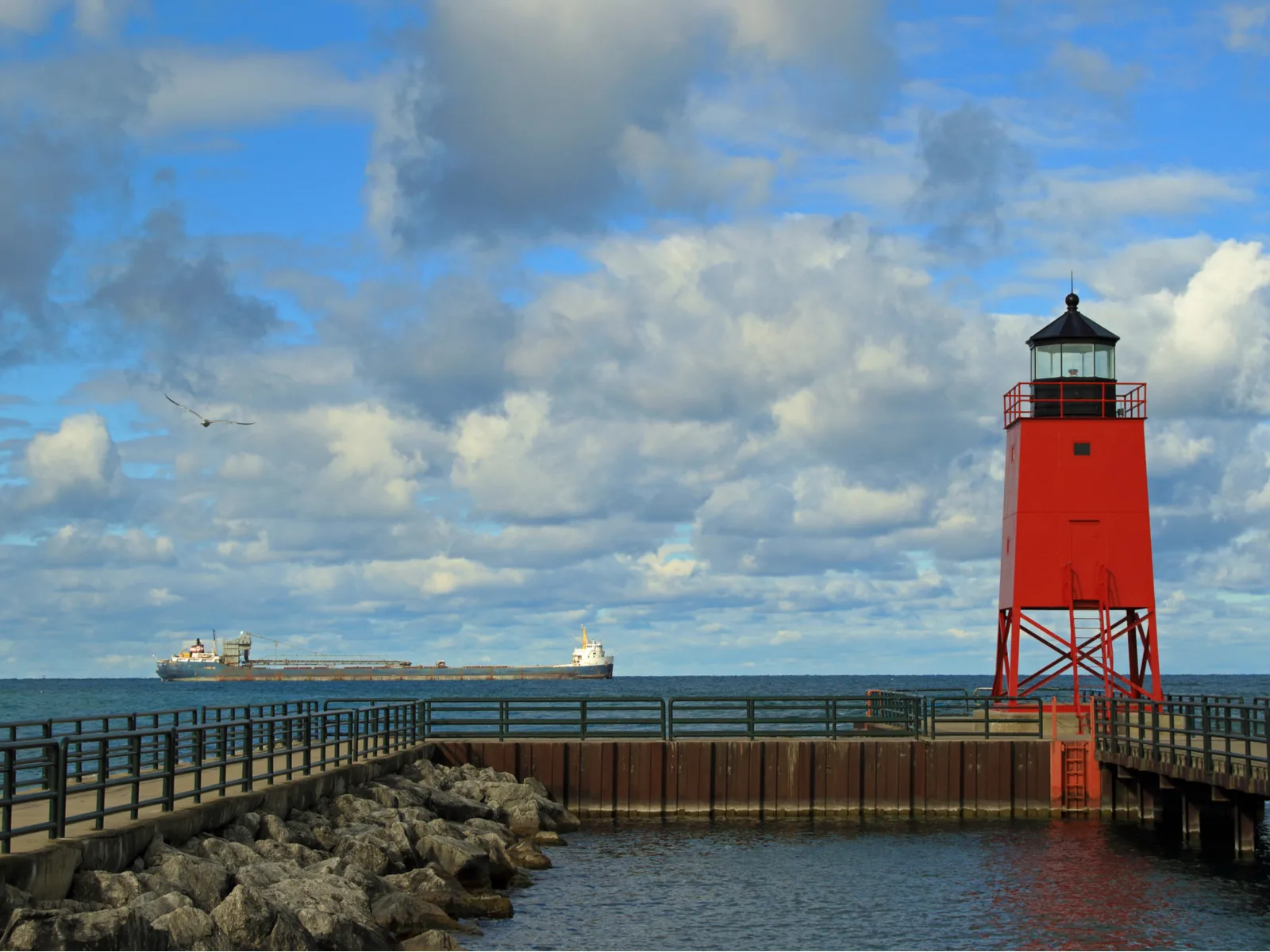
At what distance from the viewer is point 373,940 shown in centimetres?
1503

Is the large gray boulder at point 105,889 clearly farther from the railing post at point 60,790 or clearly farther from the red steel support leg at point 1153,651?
the red steel support leg at point 1153,651

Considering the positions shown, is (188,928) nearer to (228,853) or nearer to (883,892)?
(228,853)

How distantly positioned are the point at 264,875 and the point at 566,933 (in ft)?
13.8

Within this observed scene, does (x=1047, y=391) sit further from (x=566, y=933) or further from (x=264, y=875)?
(x=264, y=875)

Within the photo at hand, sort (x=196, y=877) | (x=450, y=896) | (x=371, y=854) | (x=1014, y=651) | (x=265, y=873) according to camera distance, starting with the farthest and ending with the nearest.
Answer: (x=1014, y=651)
(x=371, y=854)
(x=450, y=896)
(x=265, y=873)
(x=196, y=877)

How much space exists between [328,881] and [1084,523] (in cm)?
2192

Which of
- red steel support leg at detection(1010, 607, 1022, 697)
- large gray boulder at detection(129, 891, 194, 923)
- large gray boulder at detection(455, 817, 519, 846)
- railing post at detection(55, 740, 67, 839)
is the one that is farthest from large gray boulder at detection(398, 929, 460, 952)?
red steel support leg at detection(1010, 607, 1022, 697)

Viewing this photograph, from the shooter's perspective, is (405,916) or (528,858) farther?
(528,858)

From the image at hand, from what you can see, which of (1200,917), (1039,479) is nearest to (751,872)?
(1200,917)

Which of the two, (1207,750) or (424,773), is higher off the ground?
(1207,750)

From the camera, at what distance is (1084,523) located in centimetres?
3319

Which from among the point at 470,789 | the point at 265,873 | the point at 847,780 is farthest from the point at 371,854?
the point at 847,780

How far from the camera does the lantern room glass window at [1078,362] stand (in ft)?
112

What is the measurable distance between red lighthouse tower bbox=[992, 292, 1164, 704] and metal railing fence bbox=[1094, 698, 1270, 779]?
132 inches
